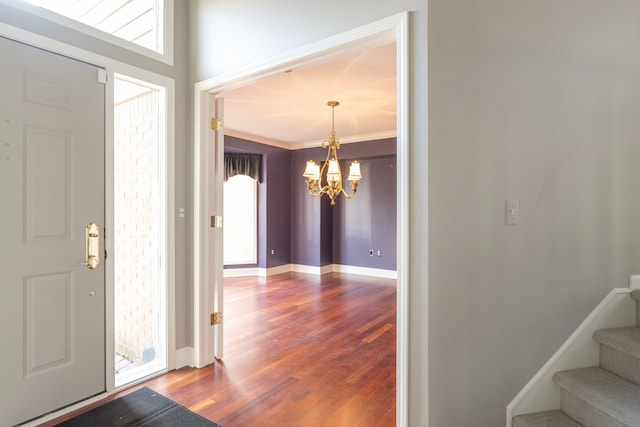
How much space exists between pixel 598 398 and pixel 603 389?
89 mm

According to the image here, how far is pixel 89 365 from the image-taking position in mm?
2180

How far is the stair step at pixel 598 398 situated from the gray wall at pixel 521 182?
0.17m

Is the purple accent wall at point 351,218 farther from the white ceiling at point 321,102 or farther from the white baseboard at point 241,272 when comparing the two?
the white baseboard at point 241,272

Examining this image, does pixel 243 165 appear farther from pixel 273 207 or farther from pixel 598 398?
pixel 598 398

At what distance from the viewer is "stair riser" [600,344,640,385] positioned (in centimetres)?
166

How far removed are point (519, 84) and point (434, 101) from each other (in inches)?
23.0

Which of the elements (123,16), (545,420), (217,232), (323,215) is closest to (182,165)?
(217,232)

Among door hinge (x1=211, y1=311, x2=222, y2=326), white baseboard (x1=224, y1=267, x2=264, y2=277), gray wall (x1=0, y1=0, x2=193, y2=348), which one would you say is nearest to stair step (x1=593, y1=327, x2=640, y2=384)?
door hinge (x1=211, y1=311, x2=222, y2=326)

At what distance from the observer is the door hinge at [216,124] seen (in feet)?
9.10

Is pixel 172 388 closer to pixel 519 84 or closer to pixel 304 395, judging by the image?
pixel 304 395

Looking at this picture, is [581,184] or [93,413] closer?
[581,184]

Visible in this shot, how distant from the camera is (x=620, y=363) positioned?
1749 mm

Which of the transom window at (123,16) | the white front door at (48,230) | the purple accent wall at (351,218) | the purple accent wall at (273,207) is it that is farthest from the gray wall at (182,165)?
the purple accent wall at (351,218)

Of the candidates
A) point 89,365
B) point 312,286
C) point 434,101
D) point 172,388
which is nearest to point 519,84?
point 434,101
